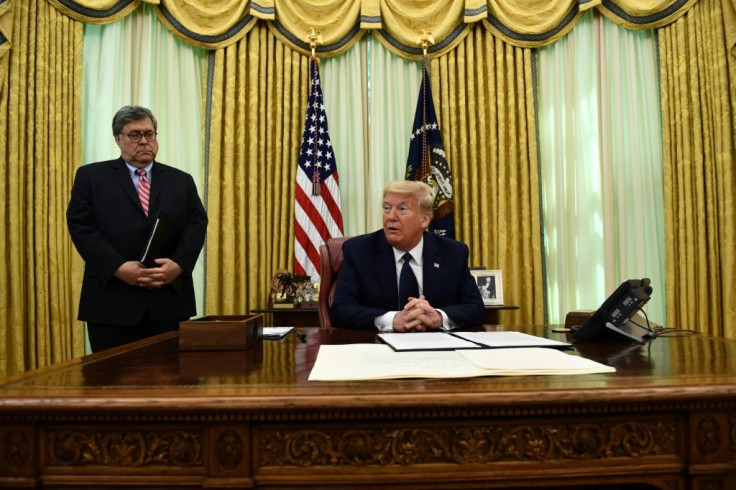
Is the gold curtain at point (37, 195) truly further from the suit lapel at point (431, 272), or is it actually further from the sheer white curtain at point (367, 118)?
the suit lapel at point (431, 272)

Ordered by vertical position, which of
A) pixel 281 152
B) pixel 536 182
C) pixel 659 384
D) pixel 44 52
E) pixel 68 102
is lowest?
pixel 659 384

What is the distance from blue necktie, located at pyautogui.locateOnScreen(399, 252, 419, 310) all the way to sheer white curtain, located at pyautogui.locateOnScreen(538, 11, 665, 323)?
261 cm

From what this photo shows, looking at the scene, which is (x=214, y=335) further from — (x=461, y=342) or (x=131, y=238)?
(x=131, y=238)

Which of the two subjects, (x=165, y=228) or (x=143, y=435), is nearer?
(x=143, y=435)

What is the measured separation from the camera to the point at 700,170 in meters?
4.27

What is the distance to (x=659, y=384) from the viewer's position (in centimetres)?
90

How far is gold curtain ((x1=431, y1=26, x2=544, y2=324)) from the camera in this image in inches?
→ 177

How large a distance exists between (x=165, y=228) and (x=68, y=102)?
2.56 m

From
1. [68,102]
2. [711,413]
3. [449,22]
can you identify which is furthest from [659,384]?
[68,102]

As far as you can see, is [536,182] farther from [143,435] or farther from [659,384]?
[143,435]

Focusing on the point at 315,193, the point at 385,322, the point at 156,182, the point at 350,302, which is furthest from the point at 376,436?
the point at 315,193

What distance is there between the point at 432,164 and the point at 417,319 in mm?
2667

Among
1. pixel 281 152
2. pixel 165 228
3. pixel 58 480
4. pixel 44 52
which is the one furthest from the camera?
pixel 281 152

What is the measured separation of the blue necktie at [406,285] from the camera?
2.34 metres
